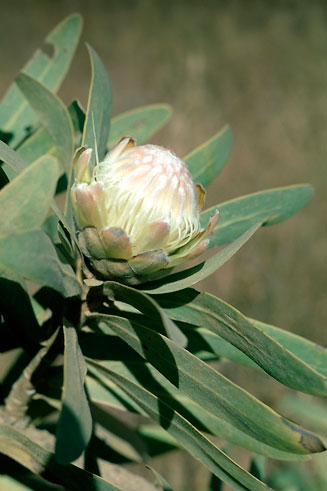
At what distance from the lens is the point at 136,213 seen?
27.1 inches

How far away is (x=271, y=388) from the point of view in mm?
3959

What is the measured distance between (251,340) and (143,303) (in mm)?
139

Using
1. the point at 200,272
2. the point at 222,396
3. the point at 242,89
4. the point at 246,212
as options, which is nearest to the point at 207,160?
the point at 246,212

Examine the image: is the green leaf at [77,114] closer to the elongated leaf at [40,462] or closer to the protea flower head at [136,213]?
the protea flower head at [136,213]

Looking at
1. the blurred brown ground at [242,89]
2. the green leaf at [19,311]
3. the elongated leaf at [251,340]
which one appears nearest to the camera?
the elongated leaf at [251,340]

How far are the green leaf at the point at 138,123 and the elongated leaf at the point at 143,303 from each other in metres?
0.44

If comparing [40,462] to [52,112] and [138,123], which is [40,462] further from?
[138,123]

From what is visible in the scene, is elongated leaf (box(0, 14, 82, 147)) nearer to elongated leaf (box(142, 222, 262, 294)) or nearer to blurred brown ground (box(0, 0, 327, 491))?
elongated leaf (box(142, 222, 262, 294))

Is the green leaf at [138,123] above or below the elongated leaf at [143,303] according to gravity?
above

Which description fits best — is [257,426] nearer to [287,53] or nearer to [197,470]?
[197,470]

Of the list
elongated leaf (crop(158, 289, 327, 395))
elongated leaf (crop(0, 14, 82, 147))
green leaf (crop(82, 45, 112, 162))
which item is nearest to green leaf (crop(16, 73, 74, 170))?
green leaf (crop(82, 45, 112, 162))

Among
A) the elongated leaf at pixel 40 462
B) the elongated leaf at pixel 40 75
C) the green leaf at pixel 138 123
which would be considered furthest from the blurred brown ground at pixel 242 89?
the elongated leaf at pixel 40 462

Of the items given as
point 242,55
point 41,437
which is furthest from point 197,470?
point 242,55

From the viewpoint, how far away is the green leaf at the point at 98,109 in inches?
31.0
